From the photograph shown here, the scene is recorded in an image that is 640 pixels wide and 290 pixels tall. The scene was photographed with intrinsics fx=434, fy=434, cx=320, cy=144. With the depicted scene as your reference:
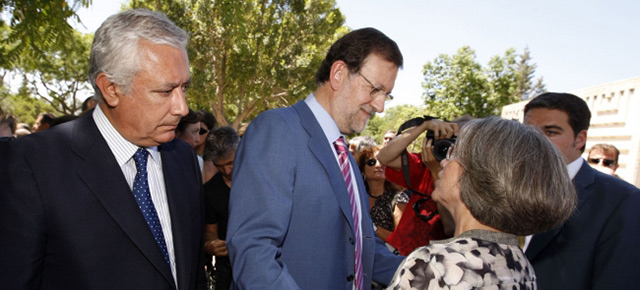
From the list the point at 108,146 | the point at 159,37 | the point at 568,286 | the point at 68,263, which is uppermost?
the point at 159,37

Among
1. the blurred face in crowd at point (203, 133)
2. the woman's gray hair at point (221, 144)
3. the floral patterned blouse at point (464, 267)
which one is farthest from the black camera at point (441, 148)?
the blurred face in crowd at point (203, 133)

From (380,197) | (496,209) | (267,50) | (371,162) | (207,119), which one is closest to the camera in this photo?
(496,209)

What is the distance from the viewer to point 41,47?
356 centimetres

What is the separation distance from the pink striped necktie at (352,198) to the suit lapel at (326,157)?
0.40 feet

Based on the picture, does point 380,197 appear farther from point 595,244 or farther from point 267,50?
point 267,50

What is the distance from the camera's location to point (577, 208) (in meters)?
2.55

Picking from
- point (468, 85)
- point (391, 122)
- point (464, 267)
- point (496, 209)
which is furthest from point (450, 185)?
point (391, 122)

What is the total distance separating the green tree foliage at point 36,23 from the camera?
3104 mm

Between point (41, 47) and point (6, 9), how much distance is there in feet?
1.52

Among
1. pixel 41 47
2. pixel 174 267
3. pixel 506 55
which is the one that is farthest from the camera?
pixel 506 55

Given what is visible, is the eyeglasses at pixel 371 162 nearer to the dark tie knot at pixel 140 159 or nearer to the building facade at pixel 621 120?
the dark tie knot at pixel 140 159

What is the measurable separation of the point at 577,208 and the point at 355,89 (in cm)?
150

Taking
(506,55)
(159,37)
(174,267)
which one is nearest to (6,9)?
(159,37)

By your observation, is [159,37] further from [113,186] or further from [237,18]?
[237,18]
